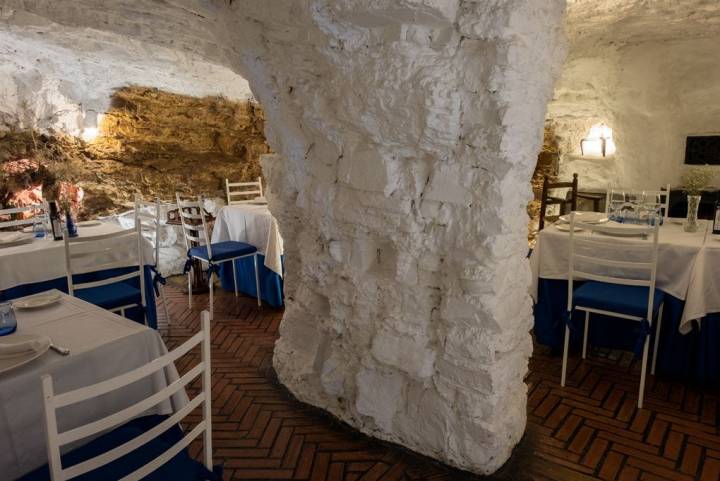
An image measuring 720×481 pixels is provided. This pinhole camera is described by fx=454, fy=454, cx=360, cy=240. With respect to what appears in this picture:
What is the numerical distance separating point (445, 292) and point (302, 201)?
2.93 ft

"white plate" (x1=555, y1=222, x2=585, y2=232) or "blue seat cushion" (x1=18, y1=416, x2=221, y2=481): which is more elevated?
"white plate" (x1=555, y1=222, x2=585, y2=232)

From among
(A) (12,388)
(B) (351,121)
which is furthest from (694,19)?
(A) (12,388)

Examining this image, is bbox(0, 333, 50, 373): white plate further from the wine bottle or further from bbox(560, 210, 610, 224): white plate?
bbox(560, 210, 610, 224): white plate

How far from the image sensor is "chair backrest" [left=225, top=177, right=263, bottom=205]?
507 centimetres

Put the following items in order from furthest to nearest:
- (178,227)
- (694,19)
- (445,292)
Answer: (178,227), (694,19), (445,292)

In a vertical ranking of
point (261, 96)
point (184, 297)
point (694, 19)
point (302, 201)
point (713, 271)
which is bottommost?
point (184, 297)

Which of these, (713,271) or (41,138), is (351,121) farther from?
(41,138)

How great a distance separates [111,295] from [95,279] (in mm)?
310

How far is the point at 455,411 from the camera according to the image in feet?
6.40

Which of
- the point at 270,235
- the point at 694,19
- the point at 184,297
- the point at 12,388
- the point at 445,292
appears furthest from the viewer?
the point at 184,297

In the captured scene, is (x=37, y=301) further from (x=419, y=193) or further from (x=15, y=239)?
(x=419, y=193)

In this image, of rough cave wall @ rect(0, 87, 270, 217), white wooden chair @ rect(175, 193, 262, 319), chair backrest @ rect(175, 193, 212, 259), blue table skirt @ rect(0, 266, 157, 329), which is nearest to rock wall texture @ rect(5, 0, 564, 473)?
blue table skirt @ rect(0, 266, 157, 329)

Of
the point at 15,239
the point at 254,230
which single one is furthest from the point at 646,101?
the point at 15,239

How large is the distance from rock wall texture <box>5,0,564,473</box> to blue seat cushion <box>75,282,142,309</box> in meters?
1.27
